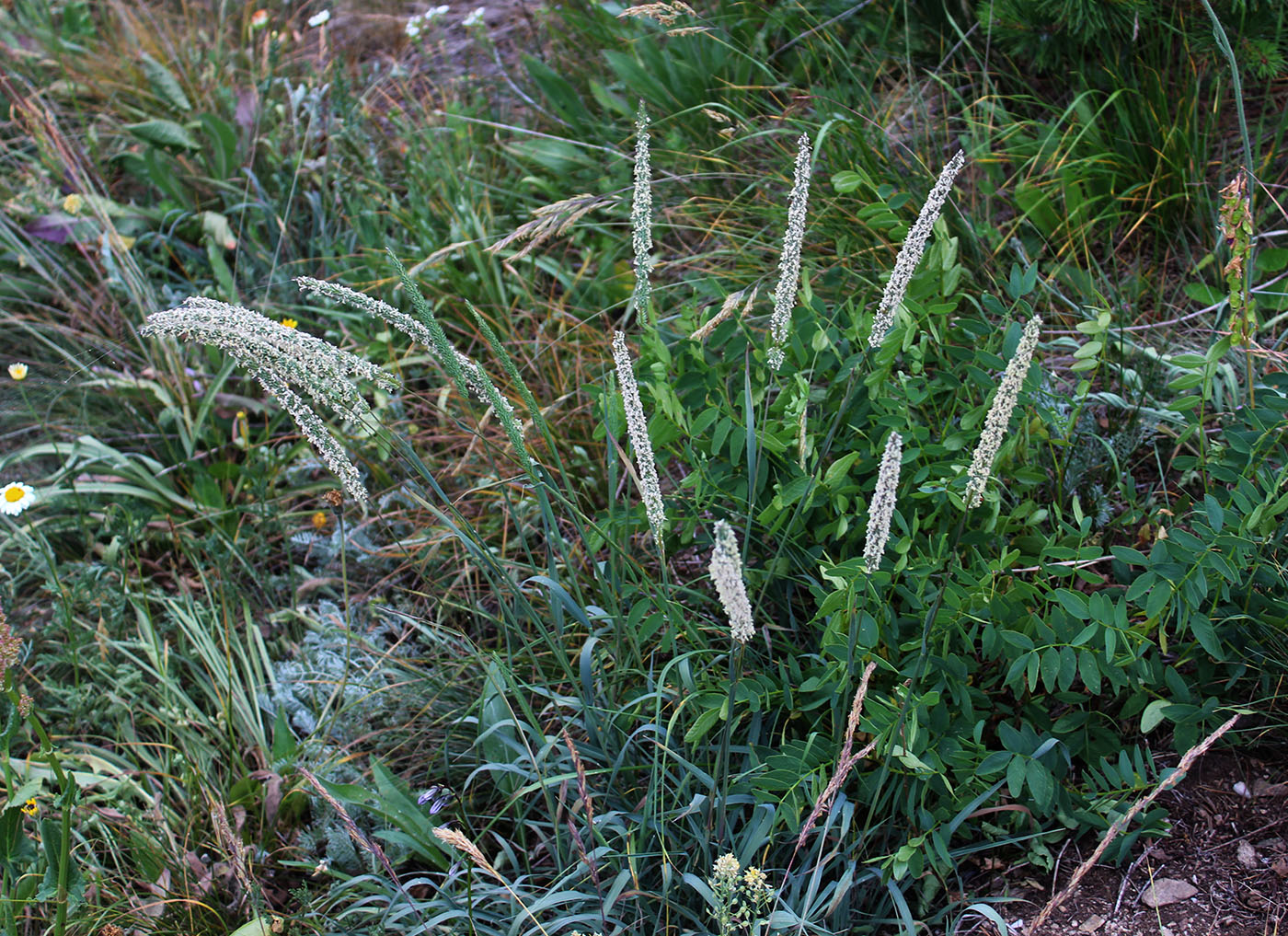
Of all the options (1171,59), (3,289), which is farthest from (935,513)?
(3,289)

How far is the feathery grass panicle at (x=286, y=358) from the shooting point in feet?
4.72

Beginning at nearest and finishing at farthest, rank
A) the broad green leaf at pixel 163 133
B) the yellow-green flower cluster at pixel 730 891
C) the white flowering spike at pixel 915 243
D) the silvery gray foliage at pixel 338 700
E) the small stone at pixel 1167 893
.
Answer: the yellow-green flower cluster at pixel 730 891, the white flowering spike at pixel 915 243, the small stone at pixel 1167 893, the silvery gray foliage at pixel 338 700, the broad green leaf at pixel 163 133

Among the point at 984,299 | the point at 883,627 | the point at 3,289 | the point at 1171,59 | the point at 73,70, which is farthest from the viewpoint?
the point at 73,70

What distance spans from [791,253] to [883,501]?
53cm

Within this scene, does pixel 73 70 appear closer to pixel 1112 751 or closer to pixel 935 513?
pixel 935 513

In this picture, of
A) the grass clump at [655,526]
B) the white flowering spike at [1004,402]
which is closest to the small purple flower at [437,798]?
the grass clump at [655,526]

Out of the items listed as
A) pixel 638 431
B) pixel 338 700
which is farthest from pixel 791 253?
pixel 338 700

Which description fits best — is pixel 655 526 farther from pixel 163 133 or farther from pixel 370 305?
pixel 163 133

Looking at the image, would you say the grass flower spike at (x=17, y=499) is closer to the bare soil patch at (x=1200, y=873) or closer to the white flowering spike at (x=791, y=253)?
the white flowering spike at (x=791, y=253)

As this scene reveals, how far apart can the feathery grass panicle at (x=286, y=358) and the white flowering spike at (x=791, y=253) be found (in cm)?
68

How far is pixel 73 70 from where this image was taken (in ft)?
14.6

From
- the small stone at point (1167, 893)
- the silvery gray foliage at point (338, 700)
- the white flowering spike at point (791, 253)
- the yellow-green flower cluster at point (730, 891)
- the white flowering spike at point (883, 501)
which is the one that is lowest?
the small stone at point (1167, 893)

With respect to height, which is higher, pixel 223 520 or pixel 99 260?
pixel 99 260

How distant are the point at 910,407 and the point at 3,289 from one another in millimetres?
3430
